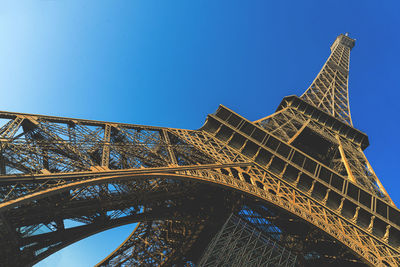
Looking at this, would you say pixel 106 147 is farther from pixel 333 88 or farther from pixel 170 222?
pixel 333 88

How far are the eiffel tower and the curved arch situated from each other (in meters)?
0.06

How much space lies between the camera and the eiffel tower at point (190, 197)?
8.92m

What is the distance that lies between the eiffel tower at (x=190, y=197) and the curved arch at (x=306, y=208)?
0.19 feet

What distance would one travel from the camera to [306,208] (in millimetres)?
15656

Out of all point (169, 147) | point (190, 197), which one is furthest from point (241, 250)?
point (169, 147)

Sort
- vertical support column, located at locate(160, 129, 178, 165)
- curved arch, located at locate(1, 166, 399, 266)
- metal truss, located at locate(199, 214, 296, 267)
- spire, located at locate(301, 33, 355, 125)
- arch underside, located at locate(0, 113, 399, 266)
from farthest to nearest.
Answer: spire, located at locate(301, 33, 355, 125), metal truss, located at locate(199, 214, 296, 267), vertical support column, located at locate(160, 129, 178, 165), curved arch, located at locate(1, 166, 399, 266), arch underside, located at locate(0, 113, 399, 266)

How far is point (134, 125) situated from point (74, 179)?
253 inches

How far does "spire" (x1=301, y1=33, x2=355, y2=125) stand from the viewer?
122ft

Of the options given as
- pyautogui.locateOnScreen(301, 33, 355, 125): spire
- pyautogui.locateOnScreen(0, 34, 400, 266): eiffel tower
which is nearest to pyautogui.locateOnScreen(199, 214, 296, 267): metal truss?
pyautogui.locateOnScreen(0, 34, 400, 266): eiffel tower

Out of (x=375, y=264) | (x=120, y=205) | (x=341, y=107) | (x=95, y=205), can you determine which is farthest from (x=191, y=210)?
(x=341, y=107)

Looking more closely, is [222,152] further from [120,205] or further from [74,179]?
[74,179]

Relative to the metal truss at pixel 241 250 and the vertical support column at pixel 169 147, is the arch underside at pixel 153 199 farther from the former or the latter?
the metal truss at pixel 241 250

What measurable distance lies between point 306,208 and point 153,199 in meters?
7.74

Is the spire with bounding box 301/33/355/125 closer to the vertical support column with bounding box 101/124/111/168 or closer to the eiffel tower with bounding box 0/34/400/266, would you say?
the eiffel tower with bounding box 0/34/400/266
